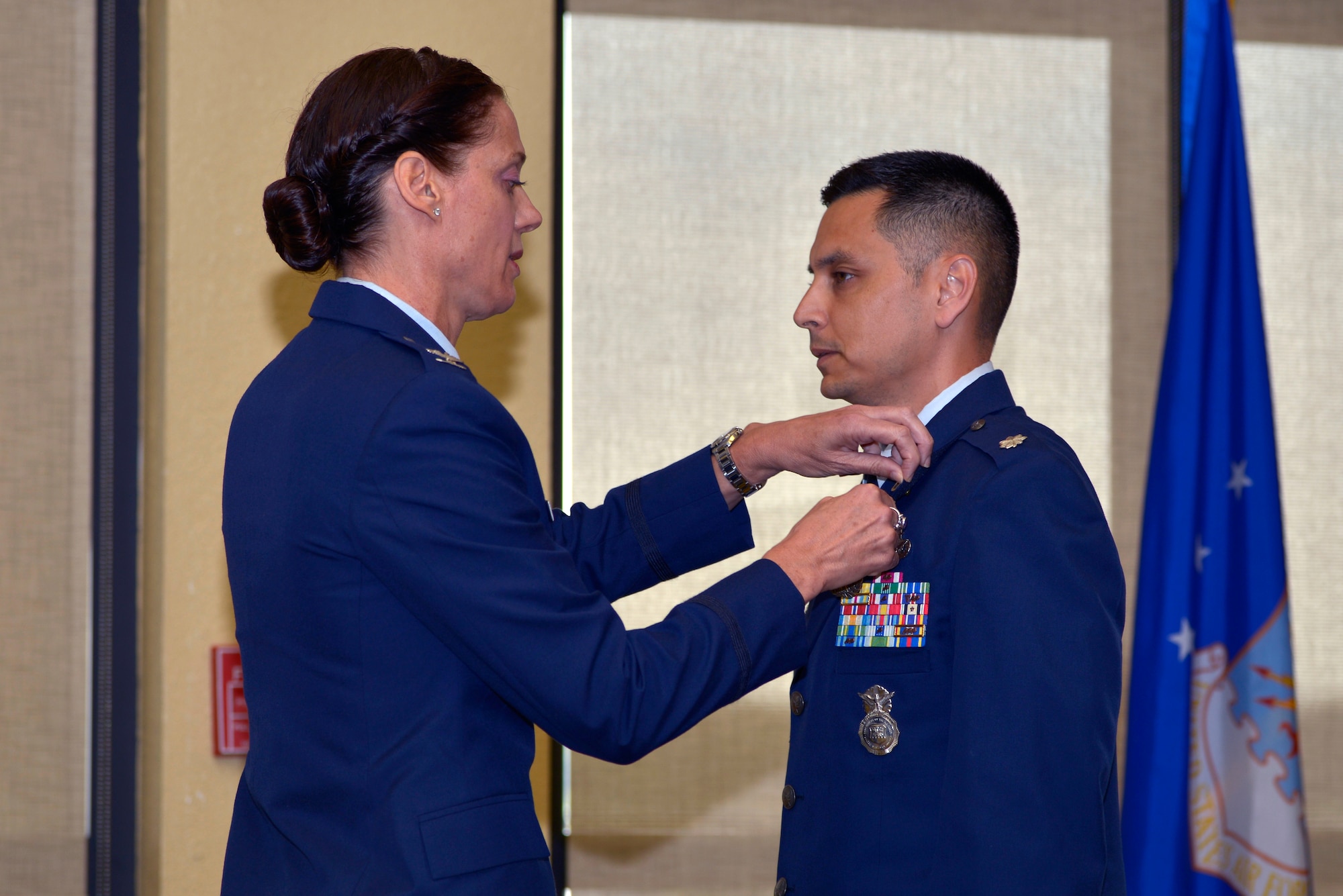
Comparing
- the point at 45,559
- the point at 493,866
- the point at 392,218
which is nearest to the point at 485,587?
the point at 493,866

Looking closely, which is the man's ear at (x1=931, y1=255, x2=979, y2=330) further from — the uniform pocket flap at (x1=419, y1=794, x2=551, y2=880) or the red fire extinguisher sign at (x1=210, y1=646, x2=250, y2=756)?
the red fire extinguisher sign at (x1=210, y1=646, x2=250, y2=756)

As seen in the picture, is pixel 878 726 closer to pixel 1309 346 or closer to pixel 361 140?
pixel 361 140

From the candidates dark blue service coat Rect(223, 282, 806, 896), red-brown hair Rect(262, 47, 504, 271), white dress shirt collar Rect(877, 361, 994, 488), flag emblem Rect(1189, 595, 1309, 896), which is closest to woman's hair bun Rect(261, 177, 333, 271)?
red-brown hair Rect(262, 47, 504, 271)

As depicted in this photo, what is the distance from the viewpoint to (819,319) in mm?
1626

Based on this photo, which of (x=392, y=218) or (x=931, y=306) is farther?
(x=931, y=306)

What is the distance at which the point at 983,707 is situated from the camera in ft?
4.20

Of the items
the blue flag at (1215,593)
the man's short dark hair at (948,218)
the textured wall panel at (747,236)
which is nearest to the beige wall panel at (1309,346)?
the blue flag at (1215,593)

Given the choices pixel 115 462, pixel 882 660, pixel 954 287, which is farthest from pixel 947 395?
pixel 115 462

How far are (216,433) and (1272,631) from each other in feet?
7.21

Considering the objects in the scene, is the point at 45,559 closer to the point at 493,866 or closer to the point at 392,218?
the point at 392,218

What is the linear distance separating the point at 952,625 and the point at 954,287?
0.47 m

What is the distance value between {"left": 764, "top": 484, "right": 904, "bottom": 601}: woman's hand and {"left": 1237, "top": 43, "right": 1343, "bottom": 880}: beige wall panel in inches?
75.2

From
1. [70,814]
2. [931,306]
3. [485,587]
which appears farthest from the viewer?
[70,814]

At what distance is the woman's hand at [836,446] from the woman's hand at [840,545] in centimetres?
12
